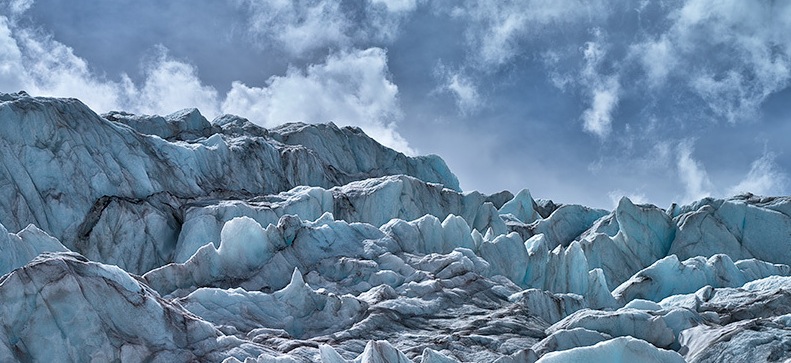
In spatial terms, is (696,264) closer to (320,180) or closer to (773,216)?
(773,216)

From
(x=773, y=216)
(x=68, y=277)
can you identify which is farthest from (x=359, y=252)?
(x=773, y=216)

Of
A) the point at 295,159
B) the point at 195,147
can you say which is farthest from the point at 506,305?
the point at 295,159

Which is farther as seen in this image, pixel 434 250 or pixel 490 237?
pixel 490 237

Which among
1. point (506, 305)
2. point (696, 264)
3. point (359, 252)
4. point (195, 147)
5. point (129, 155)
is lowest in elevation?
point (506, 305)

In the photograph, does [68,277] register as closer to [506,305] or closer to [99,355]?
[99,355]

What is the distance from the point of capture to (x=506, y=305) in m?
25.9

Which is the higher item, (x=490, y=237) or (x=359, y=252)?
(x=490, y=237)

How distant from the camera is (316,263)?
2819cm

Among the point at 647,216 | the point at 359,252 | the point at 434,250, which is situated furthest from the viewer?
the point at 647,216

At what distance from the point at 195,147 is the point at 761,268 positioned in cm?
2992

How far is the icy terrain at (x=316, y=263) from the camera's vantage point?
1741 cm

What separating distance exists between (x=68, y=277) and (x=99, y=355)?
5.56ft

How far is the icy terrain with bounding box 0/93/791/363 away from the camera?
17.4m

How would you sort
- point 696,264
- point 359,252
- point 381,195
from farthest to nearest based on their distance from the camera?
1. point 381,195
2. point 696,264
3. point 359,252
